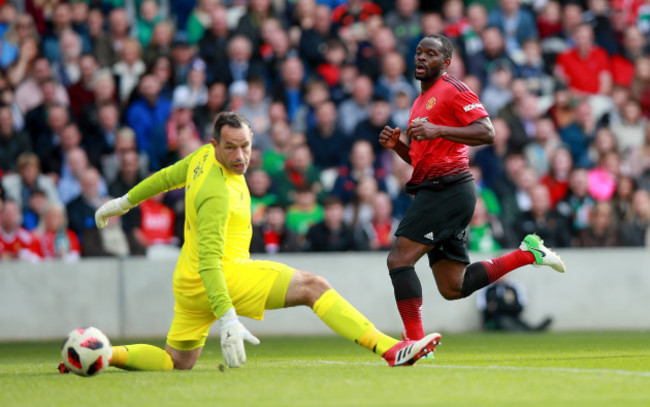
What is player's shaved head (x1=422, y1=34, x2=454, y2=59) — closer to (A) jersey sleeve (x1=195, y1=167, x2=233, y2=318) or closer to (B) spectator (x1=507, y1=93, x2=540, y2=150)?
(A) jersey sleeve (x1=195, y1=167, x2=233, y2=318)

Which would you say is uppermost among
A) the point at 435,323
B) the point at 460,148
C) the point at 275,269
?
the point at 460,148

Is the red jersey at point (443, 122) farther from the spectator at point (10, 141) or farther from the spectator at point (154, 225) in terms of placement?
the spectator at point (10, 141)

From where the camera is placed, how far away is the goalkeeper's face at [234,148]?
23.6 feet

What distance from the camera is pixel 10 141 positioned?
47.3 feet

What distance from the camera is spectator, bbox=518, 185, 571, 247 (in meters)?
14.4

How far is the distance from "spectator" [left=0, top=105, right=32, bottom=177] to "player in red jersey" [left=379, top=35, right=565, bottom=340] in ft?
23.9

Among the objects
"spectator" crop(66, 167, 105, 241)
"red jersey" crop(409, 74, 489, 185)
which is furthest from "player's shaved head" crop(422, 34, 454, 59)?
"spectator" crop(66, 167, 105, 241)

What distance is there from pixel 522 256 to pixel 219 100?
7.01m

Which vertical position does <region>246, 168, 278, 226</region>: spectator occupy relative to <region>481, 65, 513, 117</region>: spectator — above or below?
below

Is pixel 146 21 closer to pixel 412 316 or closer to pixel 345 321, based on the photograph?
pixel 412 316

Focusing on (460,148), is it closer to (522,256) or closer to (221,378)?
(522,256)

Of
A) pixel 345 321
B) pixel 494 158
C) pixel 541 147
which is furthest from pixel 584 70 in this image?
pixel 345 321

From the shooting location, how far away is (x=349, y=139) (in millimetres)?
14992

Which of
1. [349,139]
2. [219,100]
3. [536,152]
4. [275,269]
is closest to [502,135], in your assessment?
[536,152]
